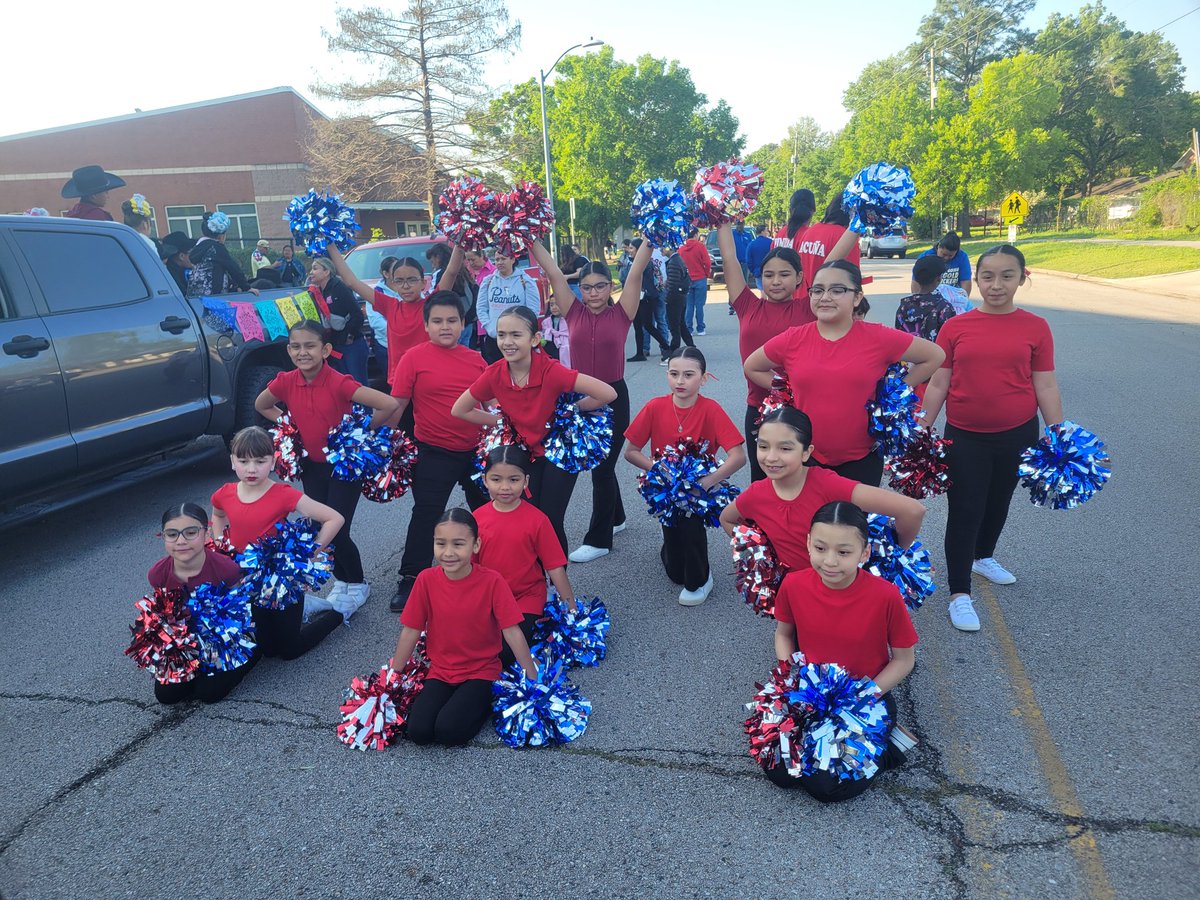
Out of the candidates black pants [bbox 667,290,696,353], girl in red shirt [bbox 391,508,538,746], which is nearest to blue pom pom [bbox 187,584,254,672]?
girl in red shirt [bbox 391,508,538,746]

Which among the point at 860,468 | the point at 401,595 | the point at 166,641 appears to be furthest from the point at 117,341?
the point at 860,468

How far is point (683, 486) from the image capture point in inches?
172

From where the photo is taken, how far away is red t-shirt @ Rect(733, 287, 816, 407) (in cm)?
460

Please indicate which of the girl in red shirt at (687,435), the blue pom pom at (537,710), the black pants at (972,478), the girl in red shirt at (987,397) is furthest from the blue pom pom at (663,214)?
the blue pom pom at (537,710)

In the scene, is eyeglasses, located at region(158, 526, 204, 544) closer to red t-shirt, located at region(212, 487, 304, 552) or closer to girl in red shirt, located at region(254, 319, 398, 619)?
red t-shirt, located at region(212, 487, 304, 552)

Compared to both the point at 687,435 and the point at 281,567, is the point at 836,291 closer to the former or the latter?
the point at 687,435

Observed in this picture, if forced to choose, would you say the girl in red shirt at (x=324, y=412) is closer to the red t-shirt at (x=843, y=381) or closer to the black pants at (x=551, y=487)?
the black pants at (x=551, y=487)

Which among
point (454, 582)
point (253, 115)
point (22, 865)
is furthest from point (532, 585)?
point (253, 115)

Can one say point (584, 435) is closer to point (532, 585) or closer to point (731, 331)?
point (532, 585)

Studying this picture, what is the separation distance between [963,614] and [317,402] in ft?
11.4

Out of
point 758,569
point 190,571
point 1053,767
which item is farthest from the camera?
point 190,571

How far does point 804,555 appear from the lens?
3387mm

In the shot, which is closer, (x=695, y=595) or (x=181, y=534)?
(x=181, y=534)

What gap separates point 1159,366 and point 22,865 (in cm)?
1136
